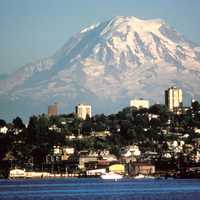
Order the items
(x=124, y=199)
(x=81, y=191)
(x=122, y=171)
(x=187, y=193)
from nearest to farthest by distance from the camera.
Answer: (x=124, y=199), (x=187, y=193), (x=81, y=191), (x=122, y=171)

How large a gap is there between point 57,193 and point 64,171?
85835 mm

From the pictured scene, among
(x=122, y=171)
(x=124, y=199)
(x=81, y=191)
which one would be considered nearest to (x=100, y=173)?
(x=122, y=171)

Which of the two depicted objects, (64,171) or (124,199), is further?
(64,171)

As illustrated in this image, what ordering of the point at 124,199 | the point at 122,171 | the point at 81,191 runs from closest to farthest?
the point at 124,199 < the point at 81,191 < the point at 122,171

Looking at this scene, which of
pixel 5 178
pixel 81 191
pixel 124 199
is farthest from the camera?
pixel 5 178

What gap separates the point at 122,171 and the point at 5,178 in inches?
873

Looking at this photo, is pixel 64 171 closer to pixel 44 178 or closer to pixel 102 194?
pixel 44 178

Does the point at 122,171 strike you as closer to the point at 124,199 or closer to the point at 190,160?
the point at 190,160

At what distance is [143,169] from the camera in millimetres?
185000

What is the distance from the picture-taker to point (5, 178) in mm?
178500

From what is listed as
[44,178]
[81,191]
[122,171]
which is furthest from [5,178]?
[81,191]

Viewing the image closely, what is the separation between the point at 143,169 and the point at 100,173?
718 centimetres

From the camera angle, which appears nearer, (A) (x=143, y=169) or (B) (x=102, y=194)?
(B) (x=102, y=194)

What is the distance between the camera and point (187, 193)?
109 m
